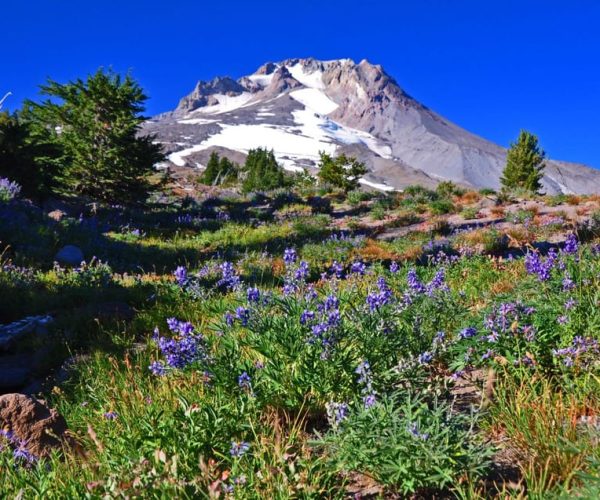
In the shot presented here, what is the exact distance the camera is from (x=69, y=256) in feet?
27.7

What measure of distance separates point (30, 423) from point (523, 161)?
48.9 metres

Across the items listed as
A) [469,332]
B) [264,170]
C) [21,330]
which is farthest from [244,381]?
[264,170]

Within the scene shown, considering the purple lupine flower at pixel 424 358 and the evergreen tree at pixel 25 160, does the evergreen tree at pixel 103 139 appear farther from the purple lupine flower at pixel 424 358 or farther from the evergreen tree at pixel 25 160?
the purple lupine flower at pixel 424 358

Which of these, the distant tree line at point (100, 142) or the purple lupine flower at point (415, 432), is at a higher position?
the distant tree line at point (100, 142)

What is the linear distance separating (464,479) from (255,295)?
156 cm

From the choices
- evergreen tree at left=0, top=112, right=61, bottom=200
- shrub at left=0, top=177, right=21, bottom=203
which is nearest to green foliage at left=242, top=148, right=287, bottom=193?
evergreen tree at left=0, top=112, right=61, bottom=200

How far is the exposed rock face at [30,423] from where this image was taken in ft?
8.79

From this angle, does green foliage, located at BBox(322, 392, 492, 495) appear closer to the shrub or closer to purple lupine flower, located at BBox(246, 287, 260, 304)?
purple lupine flower, located at BBox(246, 287, 260, 304)

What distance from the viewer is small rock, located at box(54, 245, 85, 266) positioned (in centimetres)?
833

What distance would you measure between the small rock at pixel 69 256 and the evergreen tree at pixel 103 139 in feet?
25.8

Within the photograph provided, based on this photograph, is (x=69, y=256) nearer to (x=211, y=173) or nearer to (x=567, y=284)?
(x=567, y=284)

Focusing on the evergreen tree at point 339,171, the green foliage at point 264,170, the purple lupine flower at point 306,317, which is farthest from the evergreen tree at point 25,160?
the evergreen tree at point 339,171

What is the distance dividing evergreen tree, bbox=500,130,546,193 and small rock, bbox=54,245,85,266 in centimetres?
4299

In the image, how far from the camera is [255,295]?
289 centimetres
